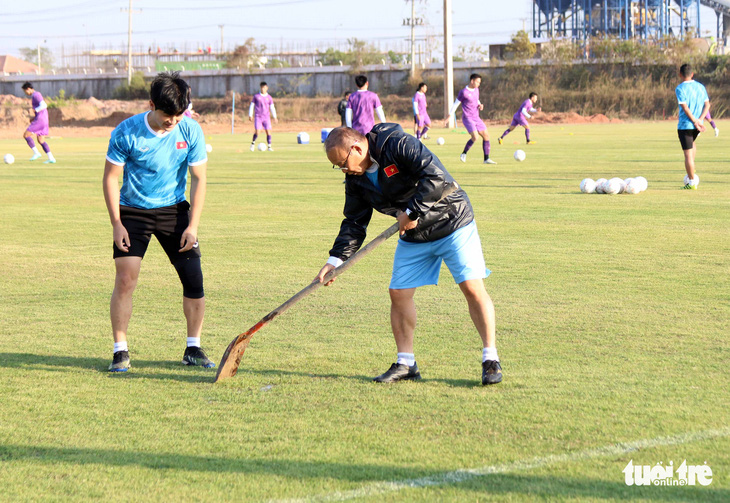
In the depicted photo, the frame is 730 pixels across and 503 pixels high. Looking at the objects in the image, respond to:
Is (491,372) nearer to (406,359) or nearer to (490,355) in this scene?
(490,355)

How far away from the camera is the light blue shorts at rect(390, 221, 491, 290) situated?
5008mm

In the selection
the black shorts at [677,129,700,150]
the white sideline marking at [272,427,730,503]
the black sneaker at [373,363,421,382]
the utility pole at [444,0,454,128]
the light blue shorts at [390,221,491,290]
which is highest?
the utility pole at [444,0,454,128]

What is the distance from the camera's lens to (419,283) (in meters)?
5.12

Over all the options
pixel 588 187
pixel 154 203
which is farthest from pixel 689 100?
pixel 154 203

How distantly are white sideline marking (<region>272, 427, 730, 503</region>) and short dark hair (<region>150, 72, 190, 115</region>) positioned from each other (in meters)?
2.56

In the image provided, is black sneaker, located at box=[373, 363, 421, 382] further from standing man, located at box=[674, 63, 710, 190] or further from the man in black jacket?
standing man, located at box=[674, 63, 710, 190]

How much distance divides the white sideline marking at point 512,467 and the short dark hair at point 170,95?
2.56 m

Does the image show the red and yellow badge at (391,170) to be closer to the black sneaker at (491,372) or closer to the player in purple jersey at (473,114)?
the black sneaker at (491,372)

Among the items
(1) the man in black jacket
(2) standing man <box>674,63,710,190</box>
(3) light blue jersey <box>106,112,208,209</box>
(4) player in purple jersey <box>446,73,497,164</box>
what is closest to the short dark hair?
(3) light blue jersey <box>106,112,208,209</box>

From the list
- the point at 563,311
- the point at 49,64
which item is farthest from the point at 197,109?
the point at 49,64

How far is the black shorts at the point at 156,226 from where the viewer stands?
5.54 metres

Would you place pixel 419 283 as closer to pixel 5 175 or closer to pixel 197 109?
pixel 5 175

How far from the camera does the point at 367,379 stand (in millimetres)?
5203

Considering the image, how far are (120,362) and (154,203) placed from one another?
40.3 inches
